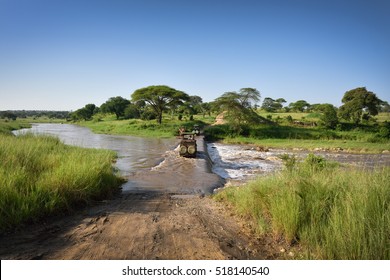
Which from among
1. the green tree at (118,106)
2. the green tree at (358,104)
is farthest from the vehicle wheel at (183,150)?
the green tree at (118,106)

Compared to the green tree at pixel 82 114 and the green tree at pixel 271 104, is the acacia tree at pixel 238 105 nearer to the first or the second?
the green tree at pixel 271 104

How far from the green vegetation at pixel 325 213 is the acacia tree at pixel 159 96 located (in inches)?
1366

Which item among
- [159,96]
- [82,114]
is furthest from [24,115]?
[159,96]

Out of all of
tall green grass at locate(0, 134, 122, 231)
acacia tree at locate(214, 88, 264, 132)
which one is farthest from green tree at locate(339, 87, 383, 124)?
tall green grass at locate(0, 134, 122, 231)

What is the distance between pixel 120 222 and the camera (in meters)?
4.42

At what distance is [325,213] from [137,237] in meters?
2.77

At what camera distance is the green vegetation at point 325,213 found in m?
2.84

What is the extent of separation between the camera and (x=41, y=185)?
4.73 m

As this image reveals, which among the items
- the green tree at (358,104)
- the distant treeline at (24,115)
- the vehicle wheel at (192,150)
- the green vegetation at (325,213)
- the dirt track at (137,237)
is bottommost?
the dirt track at (137,237)

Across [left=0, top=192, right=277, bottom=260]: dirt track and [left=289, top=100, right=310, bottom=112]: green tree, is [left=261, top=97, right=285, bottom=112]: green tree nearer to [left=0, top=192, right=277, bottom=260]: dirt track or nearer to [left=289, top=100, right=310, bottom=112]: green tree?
[left=289, top=100, right=310, bottom=112]: green tree

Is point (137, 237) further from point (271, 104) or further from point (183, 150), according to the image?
point (271, 104)

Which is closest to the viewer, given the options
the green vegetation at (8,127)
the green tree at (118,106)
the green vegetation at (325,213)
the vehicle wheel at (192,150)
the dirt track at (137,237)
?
the green vegetation at (325,213)

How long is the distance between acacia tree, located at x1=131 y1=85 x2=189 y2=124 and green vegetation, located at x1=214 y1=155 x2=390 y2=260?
114 feet

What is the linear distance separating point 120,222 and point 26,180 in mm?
2055
